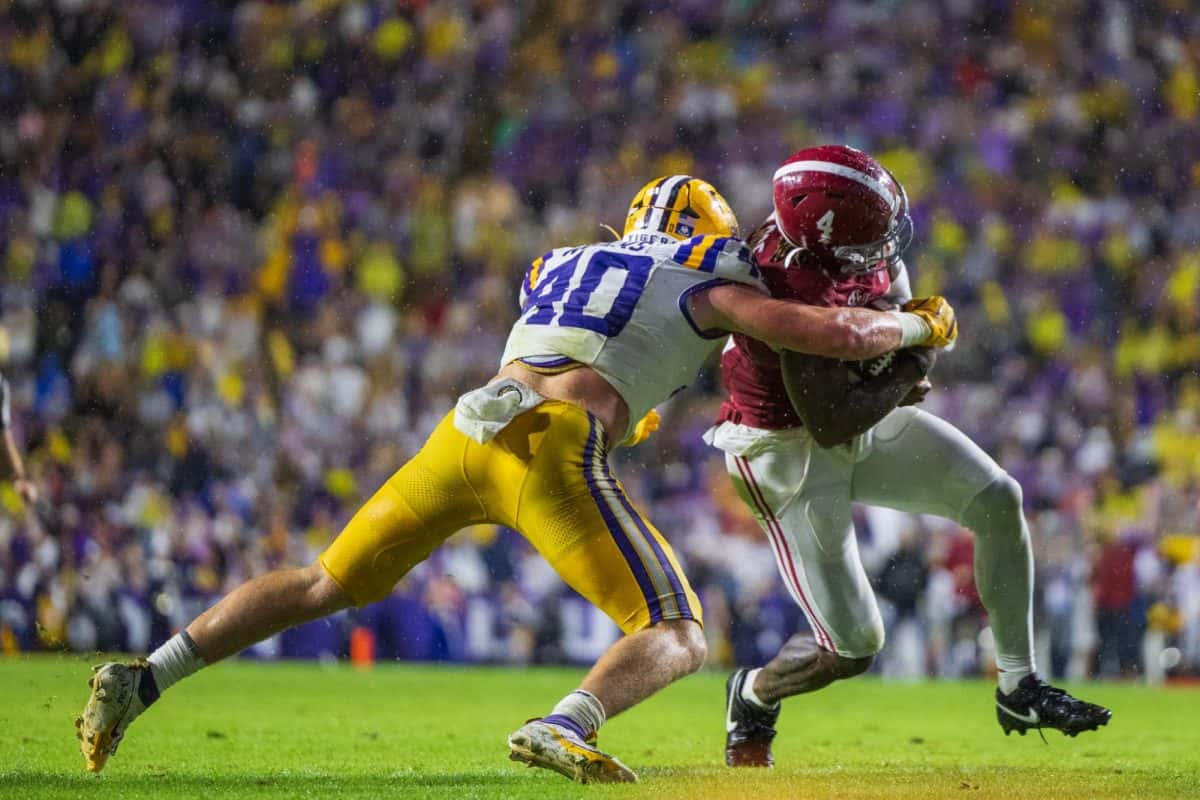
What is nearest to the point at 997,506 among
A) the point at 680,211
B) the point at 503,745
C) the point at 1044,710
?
the point at 1044,710

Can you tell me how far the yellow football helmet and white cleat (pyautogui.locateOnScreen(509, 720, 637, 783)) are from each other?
1.61 meters

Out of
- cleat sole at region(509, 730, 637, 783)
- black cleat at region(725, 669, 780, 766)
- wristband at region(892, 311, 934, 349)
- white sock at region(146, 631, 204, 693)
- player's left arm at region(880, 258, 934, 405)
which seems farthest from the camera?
black cleat at region(725, 669, 780, 766)

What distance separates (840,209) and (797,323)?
631 mm

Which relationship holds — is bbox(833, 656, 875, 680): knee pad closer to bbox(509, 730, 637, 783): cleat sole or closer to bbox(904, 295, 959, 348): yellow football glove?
bbox(904, 295, 959, 348): yellow football glove

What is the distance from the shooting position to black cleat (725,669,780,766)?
20.3 ft

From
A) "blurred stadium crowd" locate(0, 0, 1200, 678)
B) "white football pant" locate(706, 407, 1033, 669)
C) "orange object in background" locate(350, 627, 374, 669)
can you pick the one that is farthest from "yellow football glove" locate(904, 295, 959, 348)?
"orange object in background" locate(350, 627, 374, 669)

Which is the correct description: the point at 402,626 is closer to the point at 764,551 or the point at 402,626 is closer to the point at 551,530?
the point at 764,551

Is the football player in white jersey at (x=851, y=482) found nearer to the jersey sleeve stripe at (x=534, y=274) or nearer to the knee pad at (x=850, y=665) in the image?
the knee pad at (x=850, y=665)

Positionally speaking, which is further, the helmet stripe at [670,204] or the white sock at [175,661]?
A: the helmet stripe at [670,204]

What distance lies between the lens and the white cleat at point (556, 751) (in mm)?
4438

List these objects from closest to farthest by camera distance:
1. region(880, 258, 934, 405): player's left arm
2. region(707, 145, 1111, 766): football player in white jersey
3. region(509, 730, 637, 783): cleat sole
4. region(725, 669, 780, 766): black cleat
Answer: region(509, 730, 637, 783): cleat sole → region(707, 145, 1111, 766): football player in white jersey → region(880, 258, 934, 405): player's left arm → region(725, 669, 780, 766): black cleat

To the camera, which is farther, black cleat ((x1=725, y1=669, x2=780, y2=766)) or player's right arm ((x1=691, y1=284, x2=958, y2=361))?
black cleat ((x1=725, y1=669, x2=780, y2=766))

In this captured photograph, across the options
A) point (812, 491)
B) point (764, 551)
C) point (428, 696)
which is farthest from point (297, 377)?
point (812, 491)

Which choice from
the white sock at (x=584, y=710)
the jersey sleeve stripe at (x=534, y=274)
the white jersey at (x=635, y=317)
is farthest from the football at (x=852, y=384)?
the white sock at (x=584, y=710)
